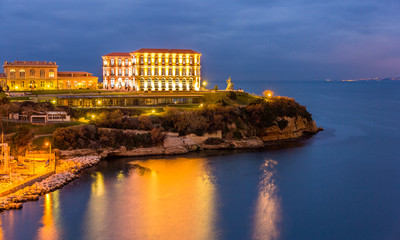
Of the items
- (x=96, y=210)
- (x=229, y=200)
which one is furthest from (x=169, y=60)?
(x=96, y=210)

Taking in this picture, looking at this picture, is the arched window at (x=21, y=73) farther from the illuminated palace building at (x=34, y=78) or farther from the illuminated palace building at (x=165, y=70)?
the illuminated palace building at (x=165, y=70)

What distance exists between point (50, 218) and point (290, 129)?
28733 millimetres


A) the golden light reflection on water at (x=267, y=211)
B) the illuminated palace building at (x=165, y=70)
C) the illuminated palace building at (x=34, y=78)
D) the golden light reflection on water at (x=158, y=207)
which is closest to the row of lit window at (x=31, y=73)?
the illuminated palace building at (x=34, y=78)

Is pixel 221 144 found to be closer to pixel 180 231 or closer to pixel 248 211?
pixel 248 211

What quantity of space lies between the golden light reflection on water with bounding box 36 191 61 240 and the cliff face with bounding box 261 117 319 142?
2412 centimetres

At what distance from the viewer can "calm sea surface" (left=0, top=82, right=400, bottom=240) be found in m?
18.6

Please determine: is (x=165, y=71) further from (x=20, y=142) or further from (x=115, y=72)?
(x=20, y=142)

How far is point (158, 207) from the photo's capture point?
21516 millimetres

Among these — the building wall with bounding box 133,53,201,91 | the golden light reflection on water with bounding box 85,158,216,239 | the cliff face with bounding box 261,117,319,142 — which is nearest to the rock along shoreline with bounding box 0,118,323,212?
the cliff face with bounding box 261,117,319,142

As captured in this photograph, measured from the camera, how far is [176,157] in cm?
3244

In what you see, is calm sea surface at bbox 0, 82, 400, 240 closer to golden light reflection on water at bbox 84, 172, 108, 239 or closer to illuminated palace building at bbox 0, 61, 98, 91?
golden light reflection on water at bbox 84, 172, 108, 239

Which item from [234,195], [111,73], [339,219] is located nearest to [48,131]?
[234,195]

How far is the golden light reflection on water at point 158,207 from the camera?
1848cm

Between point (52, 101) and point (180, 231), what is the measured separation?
Result: 29.3 m
